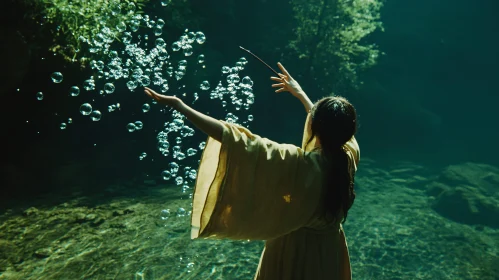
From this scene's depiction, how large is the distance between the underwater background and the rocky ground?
0.13 feet

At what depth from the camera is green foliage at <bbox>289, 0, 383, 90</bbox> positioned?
15.9 meters

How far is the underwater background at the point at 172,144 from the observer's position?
6258mm

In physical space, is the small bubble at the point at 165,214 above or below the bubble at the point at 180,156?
below

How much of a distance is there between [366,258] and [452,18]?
104ft

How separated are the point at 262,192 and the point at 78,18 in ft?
26.7

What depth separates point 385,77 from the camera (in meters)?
28.5

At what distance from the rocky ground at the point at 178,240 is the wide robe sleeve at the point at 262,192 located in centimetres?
404

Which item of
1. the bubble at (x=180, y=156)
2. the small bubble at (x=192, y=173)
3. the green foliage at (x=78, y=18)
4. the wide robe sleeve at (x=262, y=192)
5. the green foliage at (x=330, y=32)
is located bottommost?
the small bubble at (x=192, y=173)

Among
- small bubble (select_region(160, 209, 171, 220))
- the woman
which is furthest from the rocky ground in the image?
the woman

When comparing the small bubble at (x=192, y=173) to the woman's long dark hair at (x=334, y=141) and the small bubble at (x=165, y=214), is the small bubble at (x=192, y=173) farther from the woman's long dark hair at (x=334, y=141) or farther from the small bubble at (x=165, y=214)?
the woman's long dark hair at (x=334, y=141)

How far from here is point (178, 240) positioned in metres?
6.70

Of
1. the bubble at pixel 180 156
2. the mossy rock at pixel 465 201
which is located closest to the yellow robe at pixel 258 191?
the mossy rock at pixel 465 201

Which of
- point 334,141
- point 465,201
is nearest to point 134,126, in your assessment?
point 334,141

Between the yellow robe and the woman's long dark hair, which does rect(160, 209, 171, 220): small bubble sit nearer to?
the yellow robe
